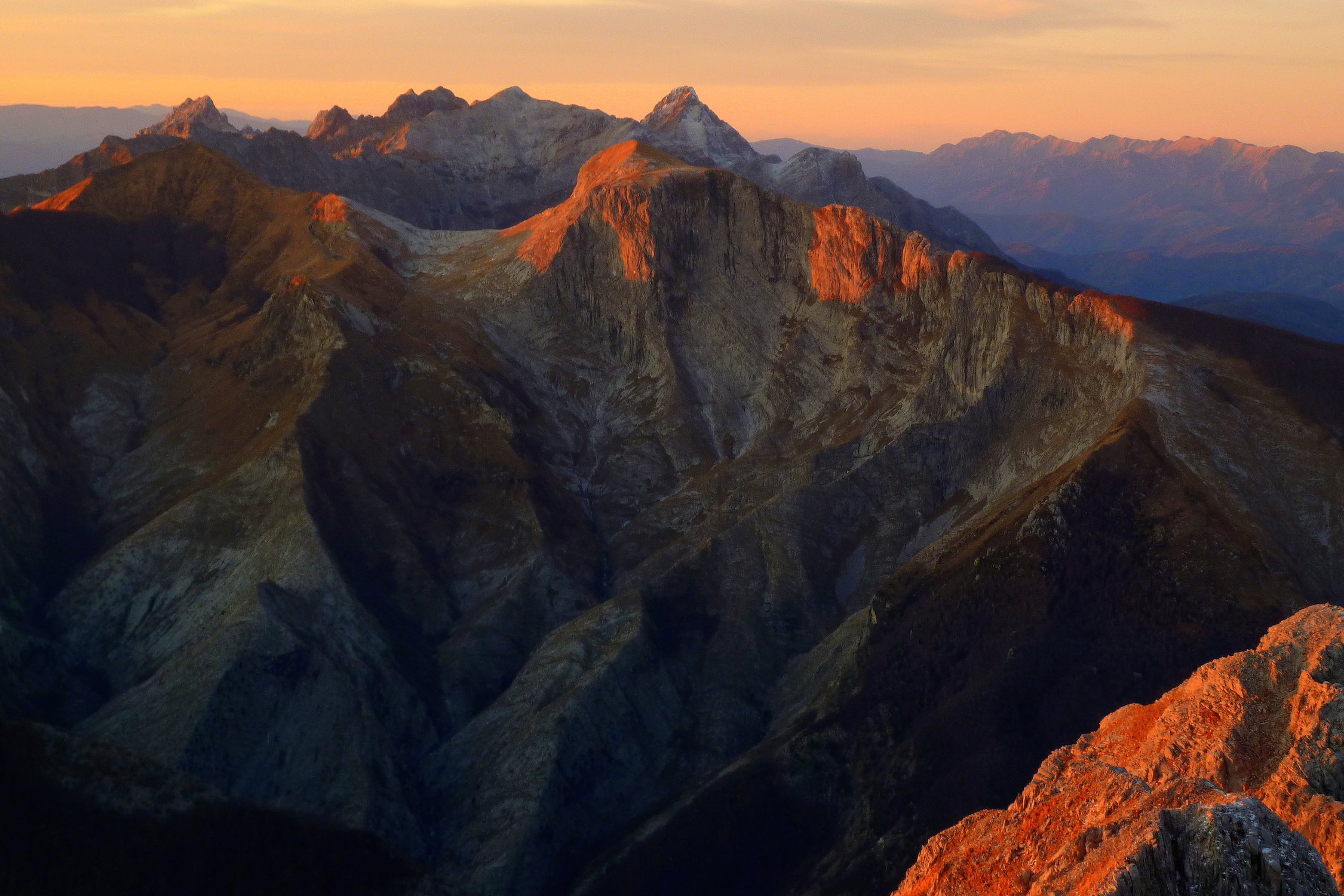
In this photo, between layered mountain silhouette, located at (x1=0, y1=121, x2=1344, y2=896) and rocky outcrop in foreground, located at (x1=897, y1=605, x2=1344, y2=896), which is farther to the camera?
layered mountain silhouette, located at (x1=0, y1=121, x2=1344, y2=896)

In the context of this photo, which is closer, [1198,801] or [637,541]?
[1198,801]

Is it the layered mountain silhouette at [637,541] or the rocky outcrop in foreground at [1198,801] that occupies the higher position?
the rocky outcrop in foreground at [1198,801]

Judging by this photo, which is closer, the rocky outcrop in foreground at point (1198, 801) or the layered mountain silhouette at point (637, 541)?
the rocky outcrop in foreground at point (1198, 801)

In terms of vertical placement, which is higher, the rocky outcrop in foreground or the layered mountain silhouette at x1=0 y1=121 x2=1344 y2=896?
the rocky outcrop in foreground

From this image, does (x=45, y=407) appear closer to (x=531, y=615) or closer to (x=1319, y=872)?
(x=531, y=615)
